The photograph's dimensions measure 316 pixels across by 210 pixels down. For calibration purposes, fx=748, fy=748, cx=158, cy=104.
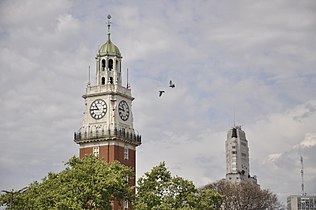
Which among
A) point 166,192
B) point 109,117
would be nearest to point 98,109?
point 109,117

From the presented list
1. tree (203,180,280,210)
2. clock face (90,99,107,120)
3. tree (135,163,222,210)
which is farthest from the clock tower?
tree (135,163,222,210)

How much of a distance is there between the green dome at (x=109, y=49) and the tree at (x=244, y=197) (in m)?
26.2

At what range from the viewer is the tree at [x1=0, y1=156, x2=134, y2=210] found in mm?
72750

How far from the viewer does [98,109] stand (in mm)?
113688

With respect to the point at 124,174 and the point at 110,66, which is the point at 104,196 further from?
the point at 110,66

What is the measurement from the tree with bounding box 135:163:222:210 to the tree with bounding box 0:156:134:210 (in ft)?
5.34

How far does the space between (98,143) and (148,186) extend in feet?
112

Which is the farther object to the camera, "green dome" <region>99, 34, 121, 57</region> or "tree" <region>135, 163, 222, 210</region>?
"green dome" <region>99, 34, 121, 57</region>

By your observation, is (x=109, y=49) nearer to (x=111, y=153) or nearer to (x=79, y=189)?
(x=111, y=153)

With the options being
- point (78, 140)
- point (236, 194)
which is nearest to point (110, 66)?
point (78, 140)

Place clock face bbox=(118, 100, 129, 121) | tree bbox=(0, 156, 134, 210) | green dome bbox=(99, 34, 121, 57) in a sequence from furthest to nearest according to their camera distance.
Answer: green dome bbox=(99, 34, 121, 57)
clock face bbox=(118, 100, 129, 121)
tree bbox=(0, 156, 134, 210)

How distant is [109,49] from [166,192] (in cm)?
4387

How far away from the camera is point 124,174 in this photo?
79500 mm

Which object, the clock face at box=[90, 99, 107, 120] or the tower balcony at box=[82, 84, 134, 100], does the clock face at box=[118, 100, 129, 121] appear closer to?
the tower balcony at box=[82, 84, 134, 100]
